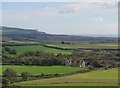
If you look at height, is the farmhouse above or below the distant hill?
below

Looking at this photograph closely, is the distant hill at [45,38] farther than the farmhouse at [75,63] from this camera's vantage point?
Yes

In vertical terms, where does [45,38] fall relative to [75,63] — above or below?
above

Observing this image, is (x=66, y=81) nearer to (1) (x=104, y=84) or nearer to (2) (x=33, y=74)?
(1) (x=104, y=84)

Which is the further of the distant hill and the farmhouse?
the distant hill

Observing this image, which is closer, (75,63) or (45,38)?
(75,63)

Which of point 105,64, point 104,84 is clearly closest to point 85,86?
point 104,84

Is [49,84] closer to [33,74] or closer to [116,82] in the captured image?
[116,82]

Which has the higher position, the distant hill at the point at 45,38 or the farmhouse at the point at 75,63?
the distant hill at the point at 45,38

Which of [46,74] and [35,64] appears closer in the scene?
[46,74]

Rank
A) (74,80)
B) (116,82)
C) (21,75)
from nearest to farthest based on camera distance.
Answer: (116,82), (74,80), (21,75)

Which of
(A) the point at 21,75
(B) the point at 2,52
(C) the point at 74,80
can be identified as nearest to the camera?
(C) the point at 74,80
